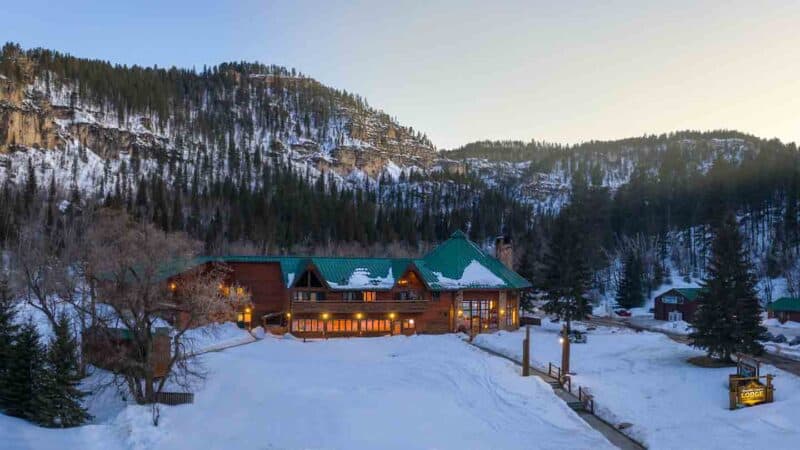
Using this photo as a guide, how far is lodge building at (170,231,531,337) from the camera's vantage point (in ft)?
165

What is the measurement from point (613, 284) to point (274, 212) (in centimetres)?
7697

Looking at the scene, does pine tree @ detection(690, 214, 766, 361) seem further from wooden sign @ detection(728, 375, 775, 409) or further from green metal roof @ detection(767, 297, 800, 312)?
green metal roof @ detection(767, 297, 800, 312)

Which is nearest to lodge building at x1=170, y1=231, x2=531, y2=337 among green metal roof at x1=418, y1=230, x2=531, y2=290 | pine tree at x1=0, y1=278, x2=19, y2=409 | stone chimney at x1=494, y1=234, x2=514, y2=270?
green metal roof at x1=418, y1=230, x2=531, y2=290

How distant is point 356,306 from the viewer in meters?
50.2

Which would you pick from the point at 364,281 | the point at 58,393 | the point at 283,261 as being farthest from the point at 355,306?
the point at 58,393

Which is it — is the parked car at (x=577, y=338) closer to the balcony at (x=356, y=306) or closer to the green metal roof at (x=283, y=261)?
the balcony at (x=356, y=306)

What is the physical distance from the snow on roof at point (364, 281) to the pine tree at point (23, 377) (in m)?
29.1

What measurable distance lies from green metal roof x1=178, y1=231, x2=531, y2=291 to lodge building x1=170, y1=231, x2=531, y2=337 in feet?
0.32

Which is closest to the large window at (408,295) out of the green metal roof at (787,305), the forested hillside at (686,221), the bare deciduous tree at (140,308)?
the bare deciduous tree at (140,308)

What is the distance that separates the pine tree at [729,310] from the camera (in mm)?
35250

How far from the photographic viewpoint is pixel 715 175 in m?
143

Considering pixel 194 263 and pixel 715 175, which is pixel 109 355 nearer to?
pixel 194 263

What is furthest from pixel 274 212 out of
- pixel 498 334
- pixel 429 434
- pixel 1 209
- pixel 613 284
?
pixel 429 434

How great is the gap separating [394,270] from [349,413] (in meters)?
28.2
